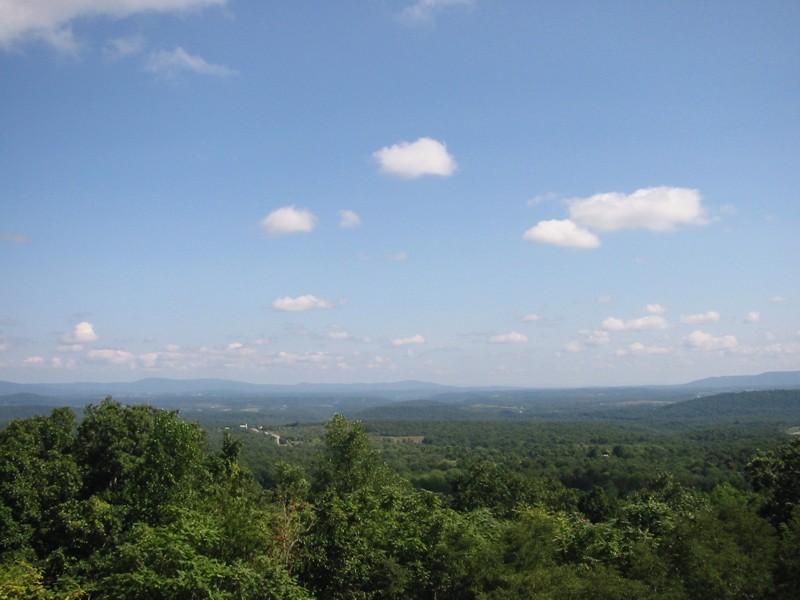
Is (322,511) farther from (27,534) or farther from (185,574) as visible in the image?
(27,534)

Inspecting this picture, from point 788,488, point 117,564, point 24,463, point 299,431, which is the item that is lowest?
point 299,431

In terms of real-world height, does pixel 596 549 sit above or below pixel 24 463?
below

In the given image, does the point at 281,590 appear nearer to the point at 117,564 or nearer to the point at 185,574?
the point at 185,574

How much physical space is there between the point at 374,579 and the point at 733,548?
40.5 ft

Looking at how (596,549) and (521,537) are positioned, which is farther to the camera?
(596,549)

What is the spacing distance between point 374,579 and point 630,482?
242 feet

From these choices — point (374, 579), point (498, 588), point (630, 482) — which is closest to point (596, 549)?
point (498, 588)

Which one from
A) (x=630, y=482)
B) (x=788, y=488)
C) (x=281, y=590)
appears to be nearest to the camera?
(x=281, y=590)

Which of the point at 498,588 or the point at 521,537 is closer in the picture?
the point at 498,588

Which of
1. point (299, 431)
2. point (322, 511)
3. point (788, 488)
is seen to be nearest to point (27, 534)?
point (322, 511)

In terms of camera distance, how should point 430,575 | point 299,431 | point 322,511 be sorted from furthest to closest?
point 299,431
point 322,511
point 430,575

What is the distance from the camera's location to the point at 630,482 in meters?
83.7

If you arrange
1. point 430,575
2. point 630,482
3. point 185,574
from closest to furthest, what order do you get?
point 185,574, point 430,575, point 630,482

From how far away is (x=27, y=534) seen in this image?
25.5m
